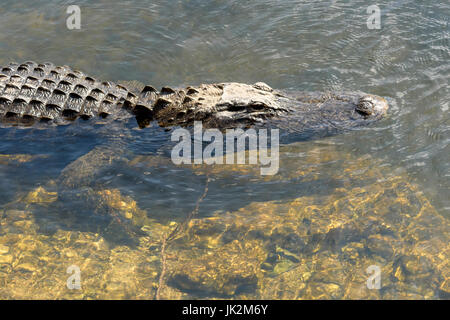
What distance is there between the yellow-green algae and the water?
22 mm

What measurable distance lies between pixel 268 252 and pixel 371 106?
252cm

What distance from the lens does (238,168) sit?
18.8 ft

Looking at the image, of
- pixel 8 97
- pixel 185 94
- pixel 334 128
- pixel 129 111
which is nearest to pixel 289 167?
pixel 334 128

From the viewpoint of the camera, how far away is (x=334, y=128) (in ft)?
19.1

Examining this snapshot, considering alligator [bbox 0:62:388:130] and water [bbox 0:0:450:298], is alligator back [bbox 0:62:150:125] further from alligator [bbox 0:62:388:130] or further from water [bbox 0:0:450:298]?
water [bbox 0:0:450:298]

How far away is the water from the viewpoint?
15.6 feet

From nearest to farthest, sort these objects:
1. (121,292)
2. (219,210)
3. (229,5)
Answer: (121,292)
(219,210)
(229,5)

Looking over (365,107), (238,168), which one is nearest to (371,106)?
(365,107)

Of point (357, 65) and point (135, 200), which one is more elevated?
point (357, 65)

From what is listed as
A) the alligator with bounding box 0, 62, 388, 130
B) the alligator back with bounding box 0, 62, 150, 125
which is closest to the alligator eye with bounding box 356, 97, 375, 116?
the alligator with bounding box 0, 62, 388, 130

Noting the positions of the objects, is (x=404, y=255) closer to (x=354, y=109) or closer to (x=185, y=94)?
(x=354, y=109)

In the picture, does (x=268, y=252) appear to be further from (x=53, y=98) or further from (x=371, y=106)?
(x=53, y=98)

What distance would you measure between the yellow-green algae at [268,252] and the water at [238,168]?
0.07 feet

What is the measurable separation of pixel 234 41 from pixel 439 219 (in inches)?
178
